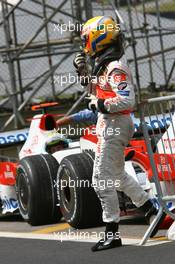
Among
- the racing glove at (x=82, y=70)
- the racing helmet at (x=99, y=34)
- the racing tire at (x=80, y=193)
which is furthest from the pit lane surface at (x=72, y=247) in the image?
the racing helmet at (x=99, y=34)

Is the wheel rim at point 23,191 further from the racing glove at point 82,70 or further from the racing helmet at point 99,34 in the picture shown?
the racing helmet at point 99,34

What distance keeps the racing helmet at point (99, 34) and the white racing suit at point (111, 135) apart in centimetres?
24

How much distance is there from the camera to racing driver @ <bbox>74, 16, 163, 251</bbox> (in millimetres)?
7766

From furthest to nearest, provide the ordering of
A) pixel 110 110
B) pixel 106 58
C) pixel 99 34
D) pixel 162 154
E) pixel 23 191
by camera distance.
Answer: pixel 23 191 → pixel 162 154 → pixel 99 34 → pixel 106 58 → pixel 110 110

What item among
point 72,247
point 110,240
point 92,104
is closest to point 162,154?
point 92,104

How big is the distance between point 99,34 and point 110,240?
1812 mm

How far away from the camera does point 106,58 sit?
313 inches

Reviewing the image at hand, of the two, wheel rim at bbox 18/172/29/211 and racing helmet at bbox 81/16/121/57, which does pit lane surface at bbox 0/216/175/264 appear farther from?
racing helmet at bbox 81/16/121/57

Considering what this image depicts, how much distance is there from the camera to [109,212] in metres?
7.89

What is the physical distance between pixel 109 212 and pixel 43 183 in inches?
90.0

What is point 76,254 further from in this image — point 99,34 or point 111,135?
point 99,34

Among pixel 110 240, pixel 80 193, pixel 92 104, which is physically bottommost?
pixel 110 240

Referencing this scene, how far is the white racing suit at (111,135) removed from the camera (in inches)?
306

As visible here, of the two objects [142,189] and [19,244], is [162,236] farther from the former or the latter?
[19,244]
